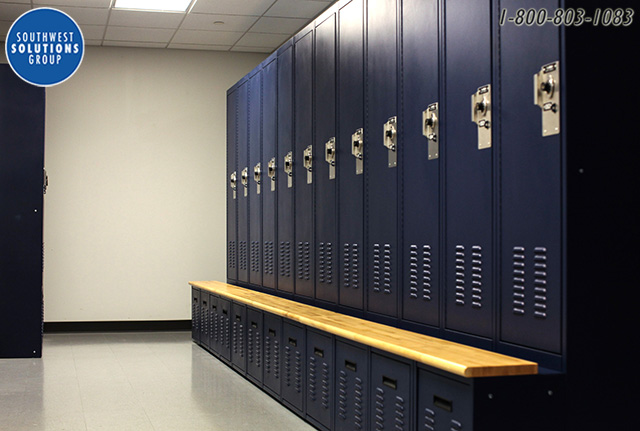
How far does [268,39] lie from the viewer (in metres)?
8.11

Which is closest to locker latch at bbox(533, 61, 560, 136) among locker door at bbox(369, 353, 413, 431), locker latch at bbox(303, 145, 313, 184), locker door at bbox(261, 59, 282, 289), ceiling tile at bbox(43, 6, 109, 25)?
locker door at bbox(369, 353, 413, 431)

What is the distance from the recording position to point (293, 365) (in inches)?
180

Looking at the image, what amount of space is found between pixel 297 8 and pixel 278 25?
63cm

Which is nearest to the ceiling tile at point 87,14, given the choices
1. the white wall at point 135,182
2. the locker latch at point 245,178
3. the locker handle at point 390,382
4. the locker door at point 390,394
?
the white wall at point 135,182

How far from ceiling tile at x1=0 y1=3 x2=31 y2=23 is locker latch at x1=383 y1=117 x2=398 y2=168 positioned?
14.5ft

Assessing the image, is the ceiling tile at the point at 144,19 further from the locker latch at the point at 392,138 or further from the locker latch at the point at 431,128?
the locker latch at the point at 431,128

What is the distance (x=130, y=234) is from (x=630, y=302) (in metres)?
6.64

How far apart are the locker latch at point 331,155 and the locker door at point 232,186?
2.41 meters

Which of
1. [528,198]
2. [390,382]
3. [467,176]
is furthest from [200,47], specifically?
[528,198]

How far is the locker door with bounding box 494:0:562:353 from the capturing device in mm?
2580

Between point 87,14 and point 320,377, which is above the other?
point 87,14

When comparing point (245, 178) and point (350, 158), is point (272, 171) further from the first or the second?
point (350, 158)

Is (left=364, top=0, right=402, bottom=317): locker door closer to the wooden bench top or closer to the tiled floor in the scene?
the wooden bench top

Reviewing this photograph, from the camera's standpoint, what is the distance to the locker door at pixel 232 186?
7.08 metres
